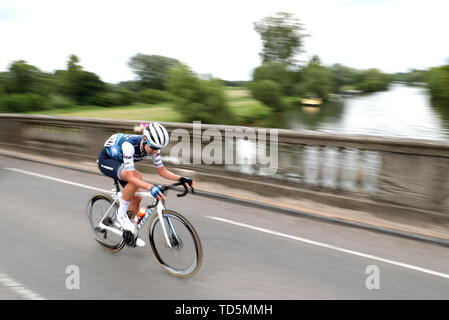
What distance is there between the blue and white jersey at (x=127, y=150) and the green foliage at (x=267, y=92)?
47978mm

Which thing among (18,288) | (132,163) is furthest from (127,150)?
(18,288)

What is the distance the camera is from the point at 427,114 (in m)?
48.3

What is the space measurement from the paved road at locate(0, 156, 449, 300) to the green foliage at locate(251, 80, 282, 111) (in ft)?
151

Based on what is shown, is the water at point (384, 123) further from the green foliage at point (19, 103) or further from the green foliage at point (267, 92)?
the green foliage at point (19, 103)

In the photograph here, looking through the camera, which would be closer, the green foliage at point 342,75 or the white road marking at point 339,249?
the white road marking at point 339,249

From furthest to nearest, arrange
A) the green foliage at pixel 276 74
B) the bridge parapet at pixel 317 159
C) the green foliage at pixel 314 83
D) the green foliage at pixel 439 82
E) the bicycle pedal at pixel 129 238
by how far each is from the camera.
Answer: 1. the green foliage at pixel 314 83
2. the green foliage at pixel 276 74
3. the green foliage at pixel 439 82
4. the bridge parapet at pixel 317 159
5. the bicycle pedal at pixel 129 238

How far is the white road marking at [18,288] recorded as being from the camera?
12.0ft

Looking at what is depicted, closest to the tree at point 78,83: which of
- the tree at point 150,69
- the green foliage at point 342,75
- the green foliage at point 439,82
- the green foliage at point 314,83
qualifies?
the tree at point 150,69

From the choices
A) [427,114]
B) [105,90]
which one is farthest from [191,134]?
[105,90]

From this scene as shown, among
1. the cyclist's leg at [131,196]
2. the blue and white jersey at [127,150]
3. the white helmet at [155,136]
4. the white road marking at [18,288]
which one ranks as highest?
the white helmet at [155,136]

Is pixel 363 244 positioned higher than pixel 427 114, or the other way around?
pixel 427 114
